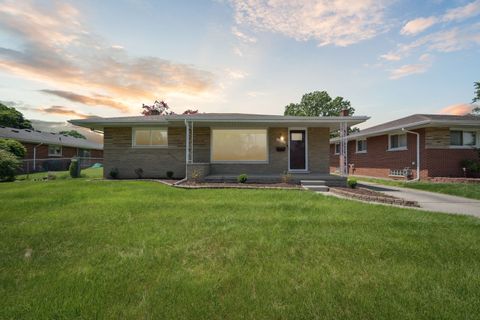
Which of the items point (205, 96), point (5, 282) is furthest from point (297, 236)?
point (205, 96)

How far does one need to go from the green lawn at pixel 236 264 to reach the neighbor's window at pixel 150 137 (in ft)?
24.2

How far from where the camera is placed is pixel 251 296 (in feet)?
7.36

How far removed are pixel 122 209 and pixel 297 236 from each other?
158 inches

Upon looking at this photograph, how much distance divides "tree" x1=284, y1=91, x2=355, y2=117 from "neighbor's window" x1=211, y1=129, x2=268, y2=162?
31.6m

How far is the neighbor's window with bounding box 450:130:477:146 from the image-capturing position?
13000 millimetres

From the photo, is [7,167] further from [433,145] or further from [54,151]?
[433,145]

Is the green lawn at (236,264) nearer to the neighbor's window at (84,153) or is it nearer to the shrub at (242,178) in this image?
the shrub at (242,178)

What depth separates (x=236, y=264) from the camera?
9.48 ft

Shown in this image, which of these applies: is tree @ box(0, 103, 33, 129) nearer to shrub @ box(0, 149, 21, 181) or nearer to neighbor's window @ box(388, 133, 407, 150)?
shrub @ box(0, 149, 21, 181)

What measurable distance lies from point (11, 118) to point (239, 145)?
140ft

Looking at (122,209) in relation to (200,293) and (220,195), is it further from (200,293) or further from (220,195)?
(200,293)

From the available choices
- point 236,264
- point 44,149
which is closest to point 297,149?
point 236,264

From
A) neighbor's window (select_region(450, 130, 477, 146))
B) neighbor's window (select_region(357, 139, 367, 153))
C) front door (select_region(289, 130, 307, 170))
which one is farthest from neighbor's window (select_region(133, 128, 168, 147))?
neighbor's window (select_region(450, 130, 477, 146))

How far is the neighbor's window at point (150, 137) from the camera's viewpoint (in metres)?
12.5
